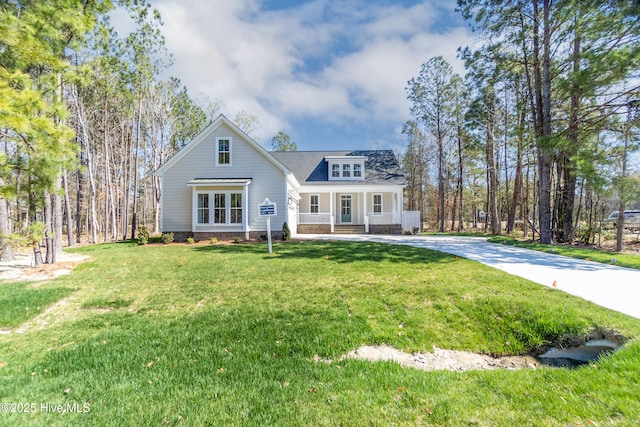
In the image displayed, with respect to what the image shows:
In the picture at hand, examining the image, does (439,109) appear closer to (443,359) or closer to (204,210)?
(204,210)

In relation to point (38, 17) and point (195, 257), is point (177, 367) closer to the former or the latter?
point (195, 257)

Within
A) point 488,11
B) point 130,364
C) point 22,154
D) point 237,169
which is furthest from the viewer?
point 237,169

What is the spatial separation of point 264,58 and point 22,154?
10.8 m

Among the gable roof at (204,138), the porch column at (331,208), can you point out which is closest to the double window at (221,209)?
the gable roof at (204,138)

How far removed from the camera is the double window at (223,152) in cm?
1515

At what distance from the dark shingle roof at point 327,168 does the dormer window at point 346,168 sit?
15.8 inches

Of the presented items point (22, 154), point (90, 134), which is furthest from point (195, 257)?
point (90, 134)

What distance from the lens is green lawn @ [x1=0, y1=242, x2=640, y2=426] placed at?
2391 millimetres

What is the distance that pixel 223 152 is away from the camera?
1520 cm

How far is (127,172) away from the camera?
2116 cm

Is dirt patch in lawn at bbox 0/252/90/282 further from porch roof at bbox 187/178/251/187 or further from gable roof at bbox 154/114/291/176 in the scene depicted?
gable roof at bbox 154/114/291/176

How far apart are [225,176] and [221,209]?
185 cm

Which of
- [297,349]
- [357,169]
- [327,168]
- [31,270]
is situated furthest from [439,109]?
[31,270]

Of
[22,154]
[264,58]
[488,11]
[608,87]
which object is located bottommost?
[22,154]
